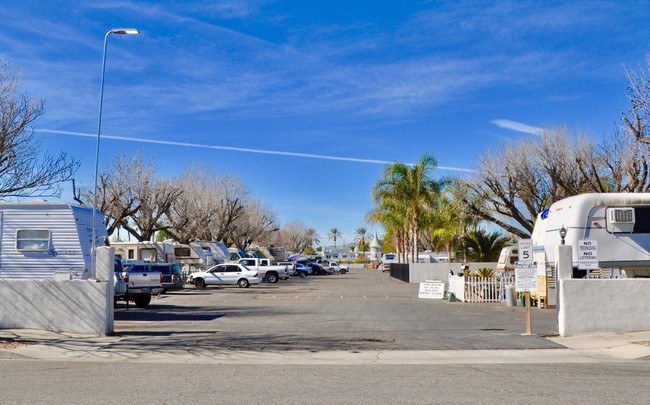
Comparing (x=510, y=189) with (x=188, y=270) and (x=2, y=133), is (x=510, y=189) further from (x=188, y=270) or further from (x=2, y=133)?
(x=2, y=133)

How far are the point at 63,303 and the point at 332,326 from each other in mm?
7046

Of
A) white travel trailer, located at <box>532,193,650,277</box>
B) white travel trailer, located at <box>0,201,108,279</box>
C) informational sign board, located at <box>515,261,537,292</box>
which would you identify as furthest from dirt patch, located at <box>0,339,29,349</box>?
white travel trailer, located at <box>532,193,650,277</box>

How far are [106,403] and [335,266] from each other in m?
72.4

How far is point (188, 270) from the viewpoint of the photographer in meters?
44.8

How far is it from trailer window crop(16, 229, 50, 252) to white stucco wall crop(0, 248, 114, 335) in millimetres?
5476

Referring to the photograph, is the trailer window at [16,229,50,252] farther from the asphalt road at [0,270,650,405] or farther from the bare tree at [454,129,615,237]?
the bare tree at [454,129,615,237]

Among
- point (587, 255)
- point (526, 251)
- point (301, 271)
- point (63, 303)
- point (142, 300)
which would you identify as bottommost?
point (142, 300)

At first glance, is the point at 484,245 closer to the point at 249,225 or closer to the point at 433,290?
the point at 433,290

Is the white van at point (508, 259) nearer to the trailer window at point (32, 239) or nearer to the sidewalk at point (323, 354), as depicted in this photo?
the sidewalk at point (323, 354)

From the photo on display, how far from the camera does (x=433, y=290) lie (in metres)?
30.0

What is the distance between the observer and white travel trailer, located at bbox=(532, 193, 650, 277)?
62.5 feet

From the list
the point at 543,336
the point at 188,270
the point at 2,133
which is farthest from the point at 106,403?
the point at 188,270

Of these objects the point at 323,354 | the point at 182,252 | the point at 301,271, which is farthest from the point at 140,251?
the point at 323,354

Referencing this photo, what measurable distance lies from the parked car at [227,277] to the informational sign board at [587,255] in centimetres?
2736
